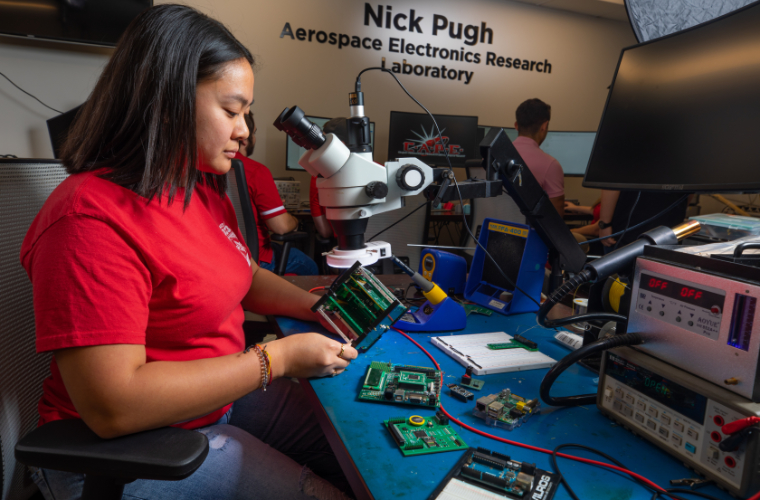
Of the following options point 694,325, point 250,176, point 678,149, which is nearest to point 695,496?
point 694,325

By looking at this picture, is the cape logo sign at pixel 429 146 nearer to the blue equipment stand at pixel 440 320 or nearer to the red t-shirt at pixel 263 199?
the red t-shirt at pixel 263 199

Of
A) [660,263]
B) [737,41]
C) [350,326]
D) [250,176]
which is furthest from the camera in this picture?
[250,176]

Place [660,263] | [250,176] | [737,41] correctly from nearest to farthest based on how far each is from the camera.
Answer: [660,263] → [737,41] → [250,176]

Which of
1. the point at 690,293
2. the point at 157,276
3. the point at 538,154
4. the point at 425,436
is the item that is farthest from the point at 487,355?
the point at 538,154

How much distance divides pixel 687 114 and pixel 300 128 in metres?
0.76

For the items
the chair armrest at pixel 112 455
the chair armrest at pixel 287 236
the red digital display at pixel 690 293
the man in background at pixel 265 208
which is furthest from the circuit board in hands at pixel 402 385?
the chair armrest at pixel 287 236

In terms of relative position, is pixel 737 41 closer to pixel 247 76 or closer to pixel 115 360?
Answer: pixel 247 76

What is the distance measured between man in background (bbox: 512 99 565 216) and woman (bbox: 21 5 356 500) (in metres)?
2.50

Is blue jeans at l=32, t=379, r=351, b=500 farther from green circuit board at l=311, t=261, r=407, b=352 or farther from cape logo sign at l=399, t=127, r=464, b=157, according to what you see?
cape logo sign at l=399, t=127, r=464, b=157

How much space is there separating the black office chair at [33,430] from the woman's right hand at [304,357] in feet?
0.69

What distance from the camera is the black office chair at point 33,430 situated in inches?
24.2

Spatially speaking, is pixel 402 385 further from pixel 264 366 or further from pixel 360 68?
pixel 360 68

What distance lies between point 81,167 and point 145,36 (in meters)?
0.25

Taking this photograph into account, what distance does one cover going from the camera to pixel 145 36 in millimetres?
766
